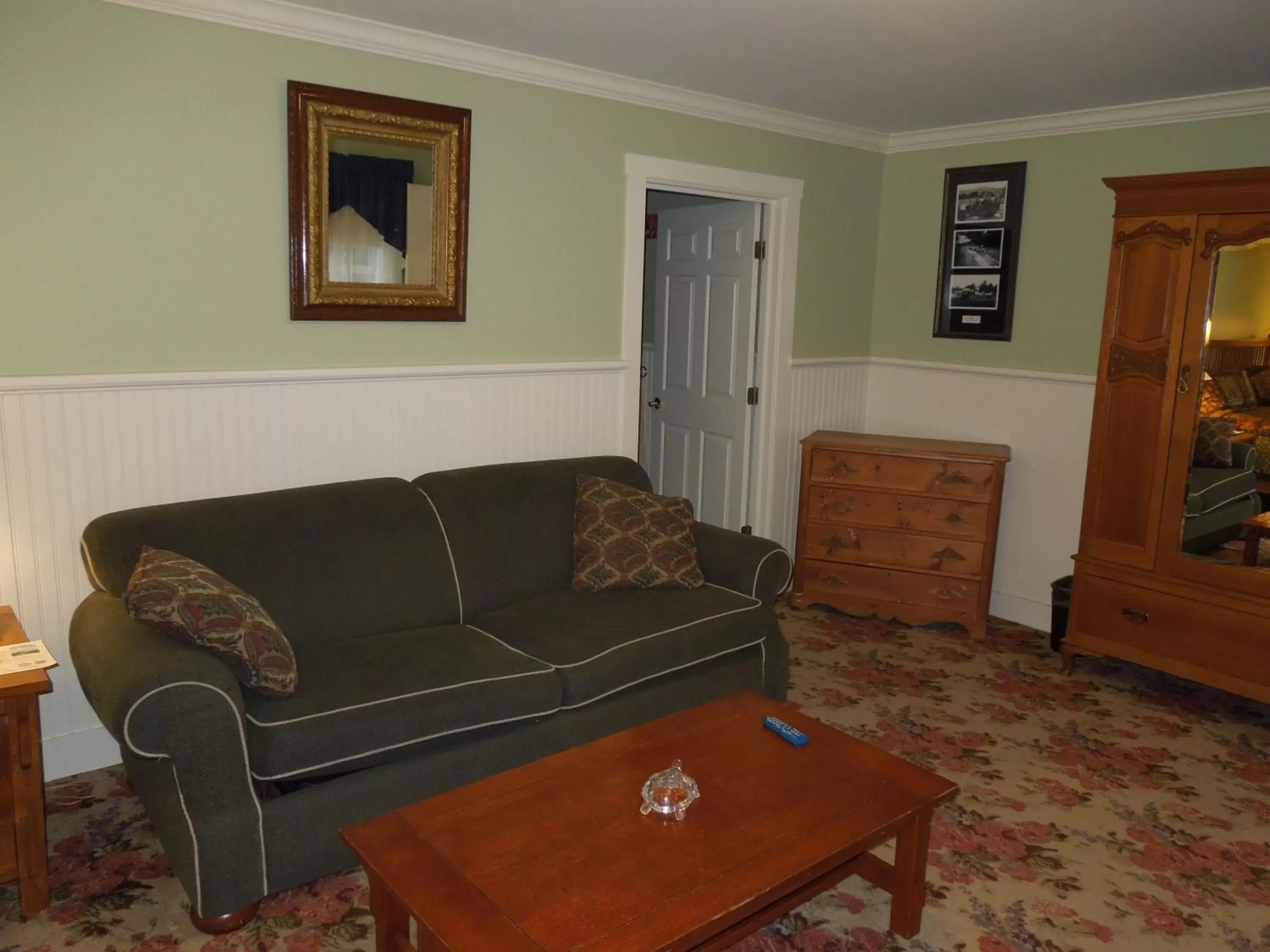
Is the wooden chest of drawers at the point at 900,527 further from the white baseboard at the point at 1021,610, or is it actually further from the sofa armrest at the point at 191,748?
the sofa armrest at the point at 191,748

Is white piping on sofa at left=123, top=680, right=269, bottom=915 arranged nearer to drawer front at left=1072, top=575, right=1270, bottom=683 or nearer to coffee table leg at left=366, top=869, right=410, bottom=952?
coffee table leg at left=366, top=869, right=410, bottom=952

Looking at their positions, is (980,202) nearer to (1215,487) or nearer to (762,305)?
(762,305)

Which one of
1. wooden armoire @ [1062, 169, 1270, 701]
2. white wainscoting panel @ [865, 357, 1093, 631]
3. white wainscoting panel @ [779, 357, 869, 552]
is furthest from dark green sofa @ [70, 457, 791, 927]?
white wainscoting panel @ [865, 357, 1093, 631]

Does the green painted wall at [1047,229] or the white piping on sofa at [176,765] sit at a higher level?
the green painted wall at [1047,229]

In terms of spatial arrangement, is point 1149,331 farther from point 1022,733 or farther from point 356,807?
point 356,807

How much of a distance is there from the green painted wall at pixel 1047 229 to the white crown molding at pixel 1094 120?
0.03 m

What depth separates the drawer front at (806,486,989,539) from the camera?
4328 millimetres

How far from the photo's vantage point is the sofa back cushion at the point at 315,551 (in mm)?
2725

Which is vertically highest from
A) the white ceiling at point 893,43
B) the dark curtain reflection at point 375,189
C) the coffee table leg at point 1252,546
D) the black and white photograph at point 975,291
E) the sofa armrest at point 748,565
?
the white ceiling at point 893,43

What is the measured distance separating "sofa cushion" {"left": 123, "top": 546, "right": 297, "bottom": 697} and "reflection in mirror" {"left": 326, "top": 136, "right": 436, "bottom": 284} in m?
1.25

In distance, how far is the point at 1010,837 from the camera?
9.00ft

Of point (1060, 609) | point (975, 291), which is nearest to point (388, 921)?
point (1060, 609)

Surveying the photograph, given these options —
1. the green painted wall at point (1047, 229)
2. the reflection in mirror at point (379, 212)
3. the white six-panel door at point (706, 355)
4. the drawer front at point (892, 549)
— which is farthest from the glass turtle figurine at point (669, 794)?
the green painted wall at point (1047, 229)

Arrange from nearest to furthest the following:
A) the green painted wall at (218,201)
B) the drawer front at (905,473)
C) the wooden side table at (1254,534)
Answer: the green painted wall at (218,201) → the wooden side table at (1254,534) → the drawer front at (905,473)
